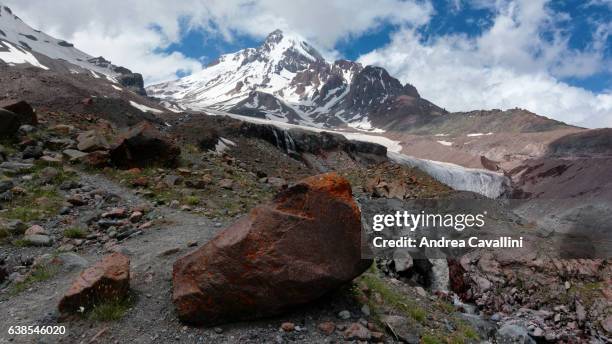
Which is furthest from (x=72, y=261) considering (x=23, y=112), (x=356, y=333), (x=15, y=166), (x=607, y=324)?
(x=607, y=324)

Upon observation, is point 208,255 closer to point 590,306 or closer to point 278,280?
point 278,280

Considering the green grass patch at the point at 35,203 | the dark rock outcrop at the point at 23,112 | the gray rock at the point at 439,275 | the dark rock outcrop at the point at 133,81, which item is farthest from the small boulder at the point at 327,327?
the dark rock outcrop at the point at 133,81

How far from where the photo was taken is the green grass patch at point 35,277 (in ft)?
25.2

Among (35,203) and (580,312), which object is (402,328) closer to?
(35,203)

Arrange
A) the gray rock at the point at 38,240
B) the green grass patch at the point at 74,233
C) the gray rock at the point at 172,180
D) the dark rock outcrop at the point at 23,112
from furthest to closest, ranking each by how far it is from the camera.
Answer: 1. the dark rock outcrop at the point at 23,112
2. the gray rock at the point at 172,180
3. the green grass patch at the point at 74,233
4. the gray rock at the point at 38,240

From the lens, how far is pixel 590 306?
14758 millimetres

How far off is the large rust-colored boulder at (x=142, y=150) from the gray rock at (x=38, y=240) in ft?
21.5

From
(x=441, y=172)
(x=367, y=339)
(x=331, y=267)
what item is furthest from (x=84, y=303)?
(x=441, y=172)

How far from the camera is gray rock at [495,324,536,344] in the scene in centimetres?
1074

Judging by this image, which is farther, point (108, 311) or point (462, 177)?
point (462, 177)

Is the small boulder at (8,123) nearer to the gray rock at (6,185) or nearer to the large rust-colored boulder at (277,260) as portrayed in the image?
the gray rock at (6,185)

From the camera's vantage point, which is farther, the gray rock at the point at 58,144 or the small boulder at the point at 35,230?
the gray rock at the point at 58,144

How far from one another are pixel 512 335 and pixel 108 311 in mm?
10776

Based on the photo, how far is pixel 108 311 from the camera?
6.51 meters
